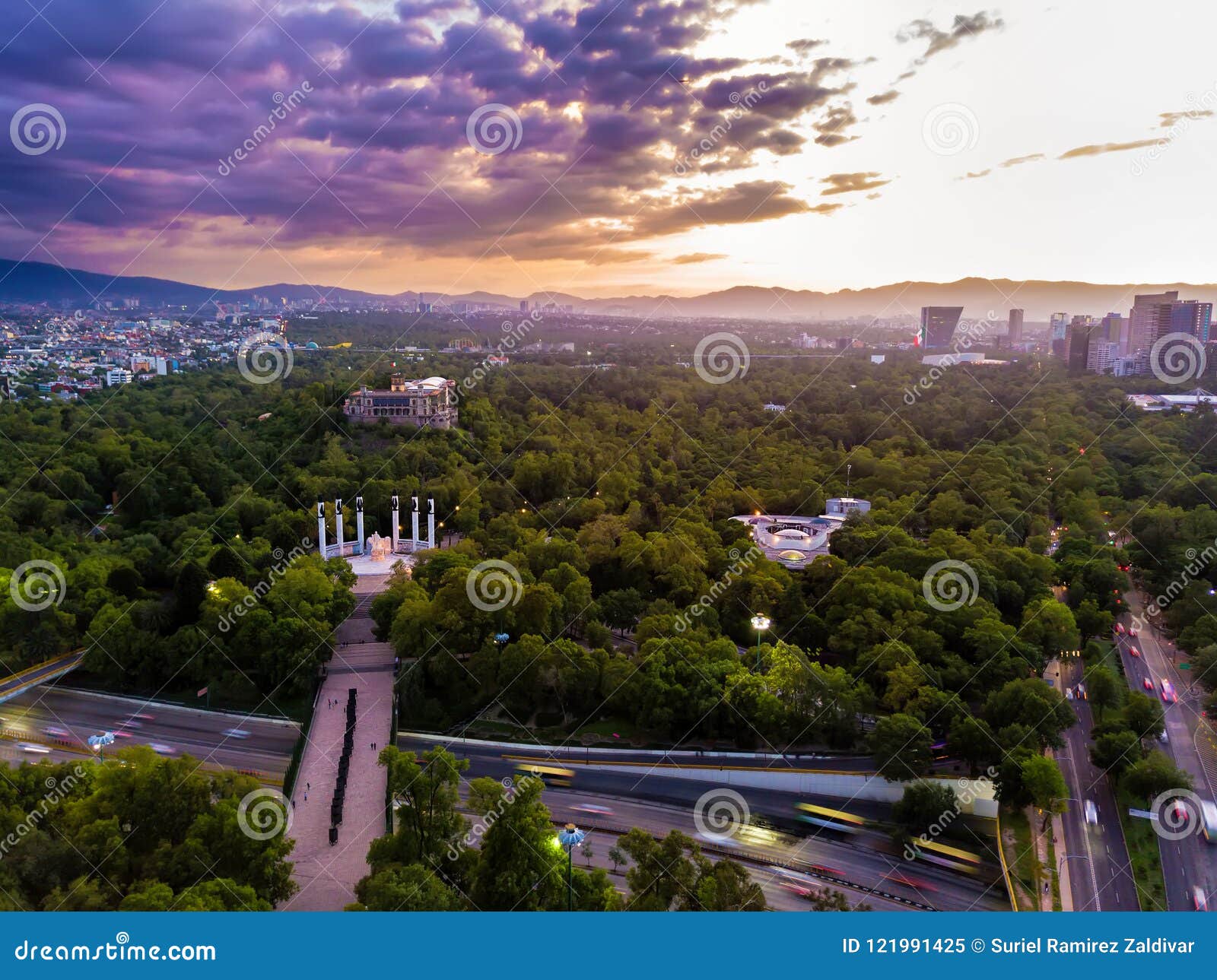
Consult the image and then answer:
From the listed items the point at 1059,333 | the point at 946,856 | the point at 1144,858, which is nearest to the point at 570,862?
the point at 946,856

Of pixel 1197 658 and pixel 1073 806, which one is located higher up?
pixel 1197 658

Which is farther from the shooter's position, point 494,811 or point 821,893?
point 821,893

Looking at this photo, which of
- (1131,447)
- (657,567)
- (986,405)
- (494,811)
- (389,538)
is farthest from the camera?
(986,405)

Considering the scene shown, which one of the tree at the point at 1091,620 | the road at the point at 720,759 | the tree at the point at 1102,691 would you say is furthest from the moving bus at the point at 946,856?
the tree at the point at 1091,620

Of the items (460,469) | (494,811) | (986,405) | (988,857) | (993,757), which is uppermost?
(986,405)

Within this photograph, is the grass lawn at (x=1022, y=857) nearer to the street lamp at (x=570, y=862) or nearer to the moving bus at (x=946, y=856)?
the moving bus at (x=946, y=856)

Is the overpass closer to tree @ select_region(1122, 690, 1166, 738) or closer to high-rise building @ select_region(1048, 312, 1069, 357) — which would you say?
tree @ select_region(1122, 690, 1166, 738)

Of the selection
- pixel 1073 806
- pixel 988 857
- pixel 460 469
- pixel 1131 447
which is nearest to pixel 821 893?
pixel 988 857

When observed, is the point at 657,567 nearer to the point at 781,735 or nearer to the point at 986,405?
the point at 781,735
